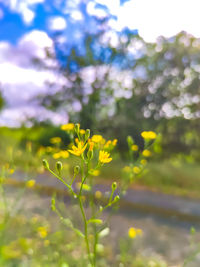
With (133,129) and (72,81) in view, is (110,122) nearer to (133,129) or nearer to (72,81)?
(133,129)

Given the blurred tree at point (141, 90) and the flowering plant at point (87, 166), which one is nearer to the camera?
the flowering plant at point (87, 166)

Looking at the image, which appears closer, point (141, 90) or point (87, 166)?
point (87, 166)

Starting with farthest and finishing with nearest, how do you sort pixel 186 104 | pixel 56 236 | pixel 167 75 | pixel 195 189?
pixel 195 189
pixel 167 75
pixel 186 104
pixel 56 236

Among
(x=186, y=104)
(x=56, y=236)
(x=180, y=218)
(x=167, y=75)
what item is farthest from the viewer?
(x=167, y=75)

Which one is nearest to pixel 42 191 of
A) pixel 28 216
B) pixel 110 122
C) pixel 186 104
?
pixel 28 216

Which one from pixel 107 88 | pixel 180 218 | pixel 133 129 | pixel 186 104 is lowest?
pixel 180 218

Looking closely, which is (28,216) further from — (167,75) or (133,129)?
(167,75)

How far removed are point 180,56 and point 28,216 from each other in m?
2.69

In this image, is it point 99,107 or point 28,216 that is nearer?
point 28,216

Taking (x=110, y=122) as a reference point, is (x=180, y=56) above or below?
above

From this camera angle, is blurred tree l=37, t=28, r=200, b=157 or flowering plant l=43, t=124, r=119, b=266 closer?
flowering plant l=43, t=124, r=119, b=266

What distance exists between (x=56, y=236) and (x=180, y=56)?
2.80 m

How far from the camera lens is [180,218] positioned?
295cm

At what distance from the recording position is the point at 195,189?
388 cm
